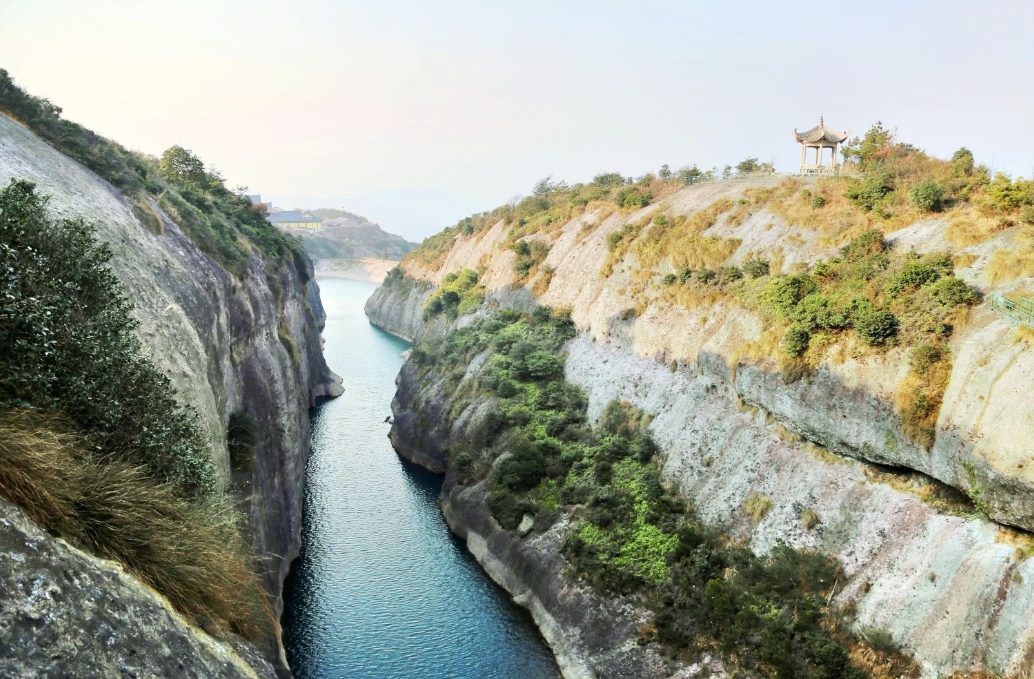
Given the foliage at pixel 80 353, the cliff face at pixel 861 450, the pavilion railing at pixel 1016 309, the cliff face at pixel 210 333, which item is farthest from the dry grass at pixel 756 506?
the foliage at pixel 80 353

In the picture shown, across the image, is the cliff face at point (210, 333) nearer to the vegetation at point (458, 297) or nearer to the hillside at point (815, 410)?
the hillside at point (815, 410)

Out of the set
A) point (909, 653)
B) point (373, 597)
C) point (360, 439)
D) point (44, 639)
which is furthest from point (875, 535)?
point (360, 439)

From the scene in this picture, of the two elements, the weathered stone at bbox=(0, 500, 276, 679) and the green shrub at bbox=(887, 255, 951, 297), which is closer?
the weathered stone at bbox=(0, 500, 276, 679)

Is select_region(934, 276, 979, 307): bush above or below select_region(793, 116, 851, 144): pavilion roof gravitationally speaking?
below

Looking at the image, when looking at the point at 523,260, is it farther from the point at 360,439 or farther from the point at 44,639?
the point at 44,639

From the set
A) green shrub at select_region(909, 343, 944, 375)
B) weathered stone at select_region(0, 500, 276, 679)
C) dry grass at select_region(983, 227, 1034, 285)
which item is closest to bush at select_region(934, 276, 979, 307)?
dry grass at select_region(983, 227, 1034, 285)

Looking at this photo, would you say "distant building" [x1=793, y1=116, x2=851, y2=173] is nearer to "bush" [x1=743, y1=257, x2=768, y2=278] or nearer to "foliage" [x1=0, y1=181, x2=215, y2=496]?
"bush" [x1=743, y1=257, x2=768, y2=278]
